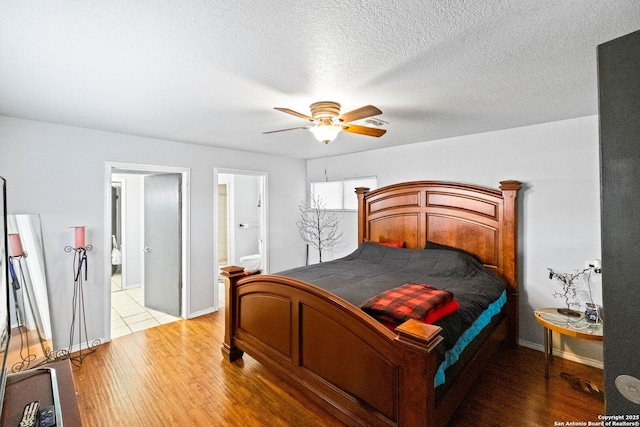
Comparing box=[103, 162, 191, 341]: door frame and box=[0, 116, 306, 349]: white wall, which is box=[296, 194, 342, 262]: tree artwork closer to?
box=[0, 116, 306, 349]: white wall

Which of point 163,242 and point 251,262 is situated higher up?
point 163,242

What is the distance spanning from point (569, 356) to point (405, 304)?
2204 millimetres

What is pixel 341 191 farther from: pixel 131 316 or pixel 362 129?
pixel 131 316

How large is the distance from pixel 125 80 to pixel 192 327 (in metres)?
2.89

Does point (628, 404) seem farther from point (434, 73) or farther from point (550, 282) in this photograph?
point (550, 282)

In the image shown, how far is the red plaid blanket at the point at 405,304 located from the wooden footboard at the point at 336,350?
6.6 inches

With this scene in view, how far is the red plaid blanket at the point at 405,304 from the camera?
1.89 meters

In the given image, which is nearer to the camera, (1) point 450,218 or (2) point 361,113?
(2) point 361,113

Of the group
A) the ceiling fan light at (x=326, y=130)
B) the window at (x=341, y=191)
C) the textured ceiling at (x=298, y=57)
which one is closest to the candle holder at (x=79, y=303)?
the textured ceiling at (x=298, y=57)

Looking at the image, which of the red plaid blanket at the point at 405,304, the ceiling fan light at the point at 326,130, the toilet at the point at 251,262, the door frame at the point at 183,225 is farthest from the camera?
the toilet at the point at 251,262

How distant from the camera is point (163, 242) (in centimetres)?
415

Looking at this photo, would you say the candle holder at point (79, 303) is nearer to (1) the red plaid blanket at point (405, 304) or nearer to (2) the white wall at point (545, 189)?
(1) the red plaid blanket at point (405, 304)

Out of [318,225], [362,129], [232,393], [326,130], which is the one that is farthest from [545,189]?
[232,393]

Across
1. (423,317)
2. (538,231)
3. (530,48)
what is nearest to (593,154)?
(538,231)
